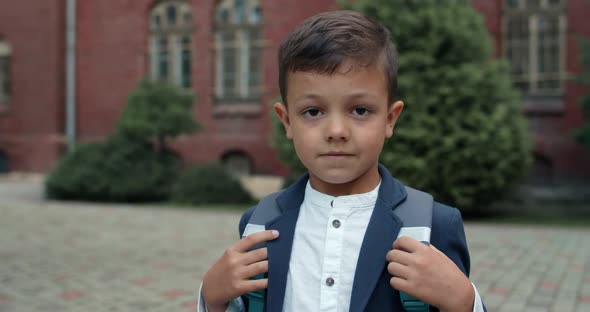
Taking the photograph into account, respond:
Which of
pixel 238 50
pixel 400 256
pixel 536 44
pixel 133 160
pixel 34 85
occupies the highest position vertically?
pixel 238 50

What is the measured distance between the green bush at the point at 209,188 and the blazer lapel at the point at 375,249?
12169 millimetres

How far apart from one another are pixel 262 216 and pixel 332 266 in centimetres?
27

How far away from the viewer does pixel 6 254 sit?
7352 millimetres

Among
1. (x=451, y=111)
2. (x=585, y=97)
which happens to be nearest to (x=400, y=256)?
(x=451, y=111)

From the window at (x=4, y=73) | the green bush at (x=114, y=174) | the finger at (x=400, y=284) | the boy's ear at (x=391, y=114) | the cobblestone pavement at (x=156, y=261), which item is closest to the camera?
the finger at (x=400, y=284)

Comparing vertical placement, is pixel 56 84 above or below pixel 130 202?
above

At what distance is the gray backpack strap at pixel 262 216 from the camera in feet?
5.90

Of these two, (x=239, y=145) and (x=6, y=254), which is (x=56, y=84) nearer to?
(x=239, y=145)

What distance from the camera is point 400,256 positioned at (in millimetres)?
1577

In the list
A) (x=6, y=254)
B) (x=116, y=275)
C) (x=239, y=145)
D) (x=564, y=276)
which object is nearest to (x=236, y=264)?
(x=116, y=275)

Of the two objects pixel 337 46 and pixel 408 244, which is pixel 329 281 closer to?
pixel 408 244

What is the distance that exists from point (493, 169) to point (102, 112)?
1223 centimetres

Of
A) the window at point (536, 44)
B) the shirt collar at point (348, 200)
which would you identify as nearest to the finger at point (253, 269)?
the shirt collar at point (348, 200)

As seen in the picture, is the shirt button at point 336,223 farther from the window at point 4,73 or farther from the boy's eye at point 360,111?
the window at point 4,73
